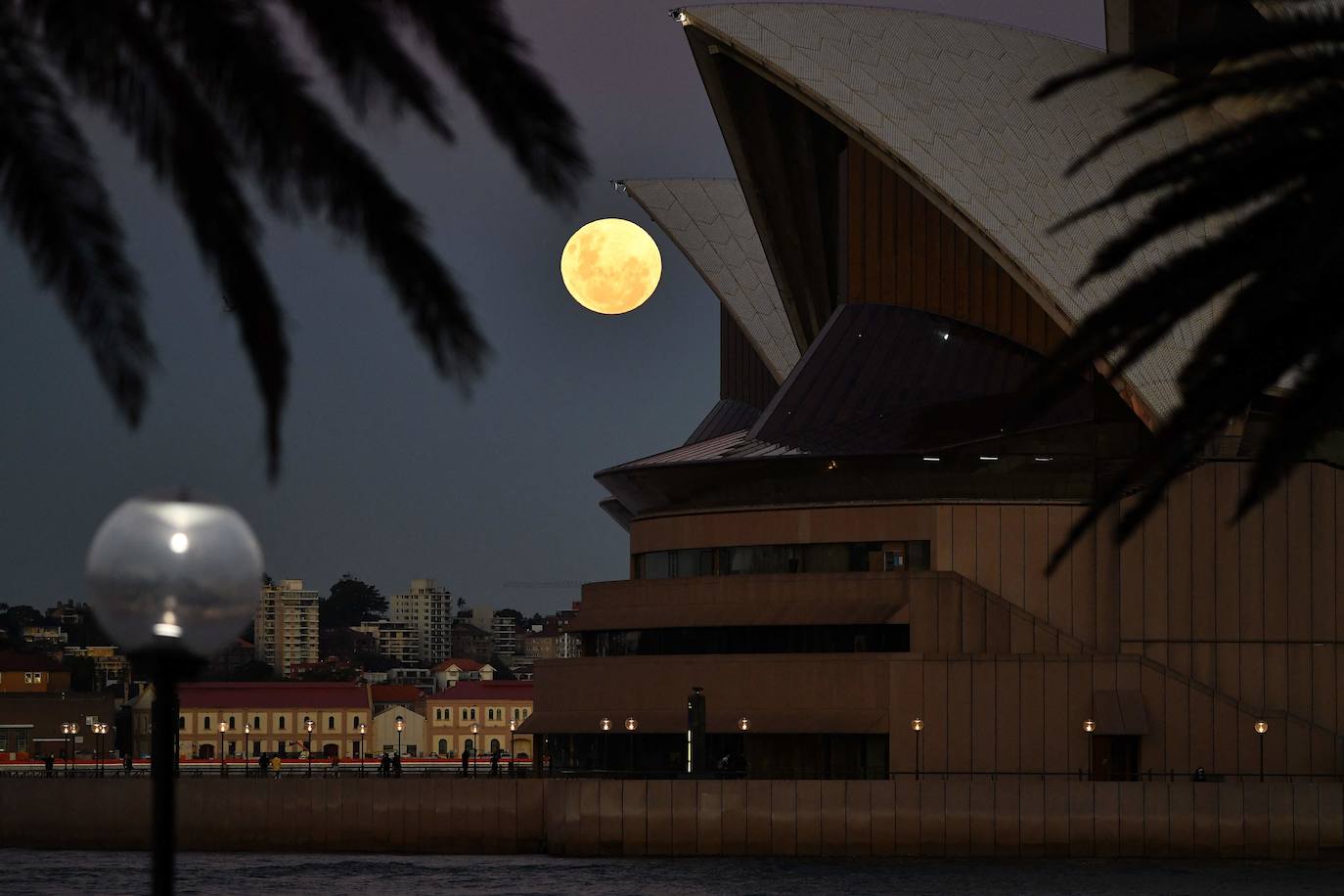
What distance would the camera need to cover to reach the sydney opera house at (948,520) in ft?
175

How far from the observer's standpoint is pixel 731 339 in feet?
255

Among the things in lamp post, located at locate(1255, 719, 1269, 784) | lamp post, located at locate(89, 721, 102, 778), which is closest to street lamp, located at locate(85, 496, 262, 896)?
lamp post, located at locate(1255, 719, 1269, 784)

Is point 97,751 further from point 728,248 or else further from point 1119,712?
point 1119,712

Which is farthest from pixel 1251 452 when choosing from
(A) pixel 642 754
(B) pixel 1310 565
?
(A) pixel 642 754

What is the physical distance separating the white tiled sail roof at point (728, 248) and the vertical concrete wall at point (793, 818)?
873 inches

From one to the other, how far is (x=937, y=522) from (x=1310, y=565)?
8.88 meters

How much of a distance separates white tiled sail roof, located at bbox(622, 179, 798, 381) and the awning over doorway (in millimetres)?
21395

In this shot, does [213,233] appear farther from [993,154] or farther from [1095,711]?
[993,154]

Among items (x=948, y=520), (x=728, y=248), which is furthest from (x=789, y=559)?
(x=728, y=248)

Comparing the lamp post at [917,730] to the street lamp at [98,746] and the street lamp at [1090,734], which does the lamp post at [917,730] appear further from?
the street lamp at [98,746]

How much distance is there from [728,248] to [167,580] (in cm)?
6714

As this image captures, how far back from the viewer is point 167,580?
8398 mm

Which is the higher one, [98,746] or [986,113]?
[986,113]

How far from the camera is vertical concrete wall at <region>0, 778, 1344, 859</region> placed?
49300mm
